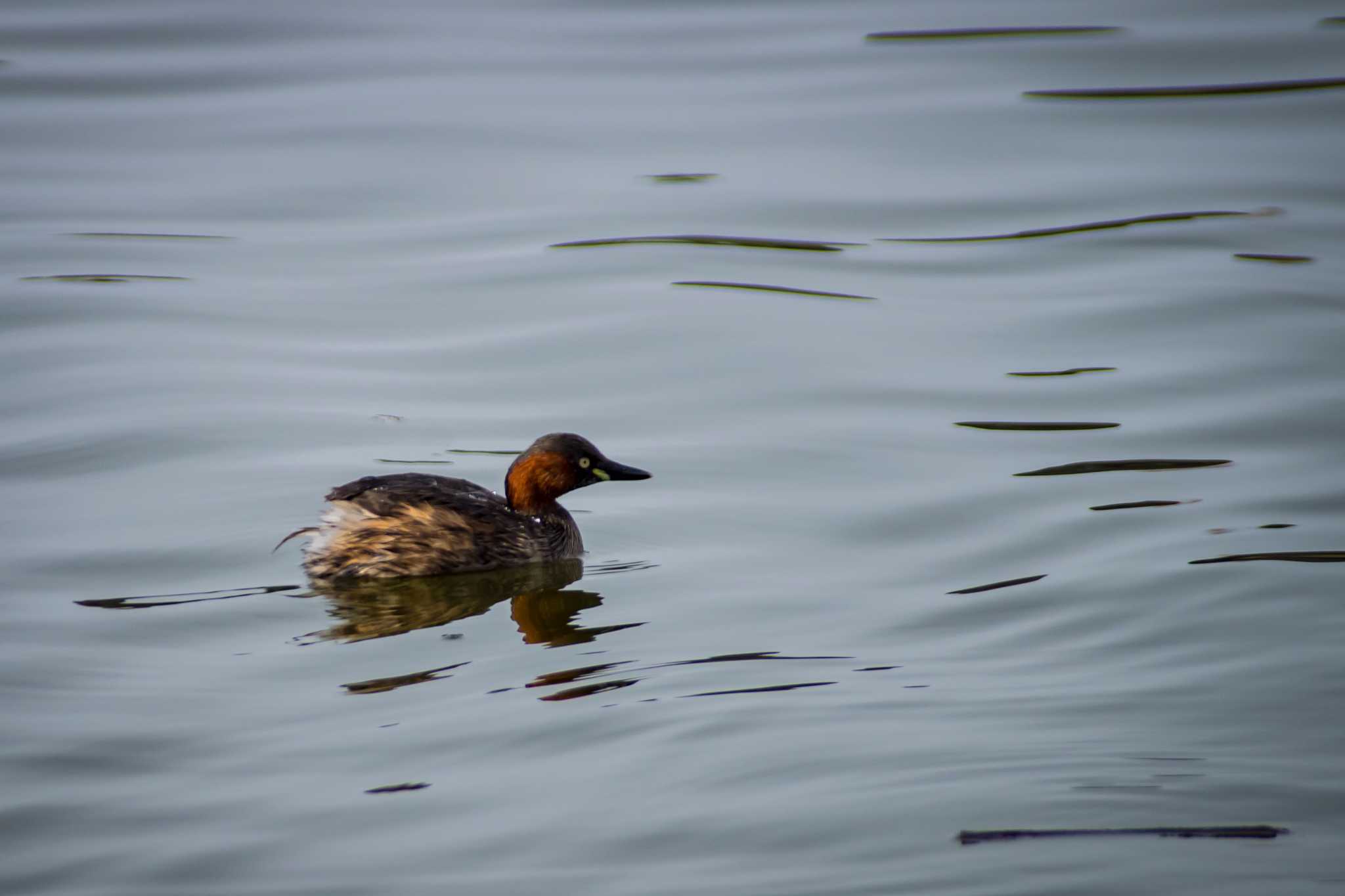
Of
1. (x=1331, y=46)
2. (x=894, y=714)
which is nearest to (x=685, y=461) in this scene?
(x=894, y=714)

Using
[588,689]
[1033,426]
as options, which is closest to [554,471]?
[588,689]

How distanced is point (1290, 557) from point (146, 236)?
816cm

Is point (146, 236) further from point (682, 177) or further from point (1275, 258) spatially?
point (1275, 258)

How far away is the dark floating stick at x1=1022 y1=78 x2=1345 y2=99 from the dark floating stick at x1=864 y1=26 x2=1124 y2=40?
5.12 ft

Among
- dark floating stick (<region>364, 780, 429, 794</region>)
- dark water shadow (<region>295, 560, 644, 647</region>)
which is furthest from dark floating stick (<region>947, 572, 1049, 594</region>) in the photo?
dark floating stick (<region>364, 780, 429, 794</region>)

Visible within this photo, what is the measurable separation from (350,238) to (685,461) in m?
4.47

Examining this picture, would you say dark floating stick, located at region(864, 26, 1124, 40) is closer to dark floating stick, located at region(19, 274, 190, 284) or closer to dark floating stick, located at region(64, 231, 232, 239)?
dark floating stick, located at region(64, 231, 232, 239)

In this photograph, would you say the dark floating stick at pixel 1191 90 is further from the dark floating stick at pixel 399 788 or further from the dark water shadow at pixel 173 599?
the dark floating stick at pixel 399 788

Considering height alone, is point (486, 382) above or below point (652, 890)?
above

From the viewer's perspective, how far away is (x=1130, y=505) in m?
7.11

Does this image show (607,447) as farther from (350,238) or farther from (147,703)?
(350,238)

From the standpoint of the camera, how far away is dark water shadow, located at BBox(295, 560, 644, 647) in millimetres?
6137

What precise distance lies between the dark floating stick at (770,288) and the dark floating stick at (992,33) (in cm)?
623

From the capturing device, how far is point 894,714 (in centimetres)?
513
